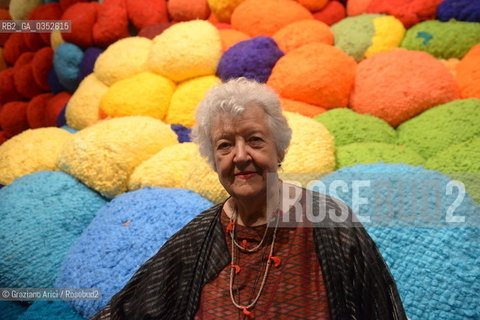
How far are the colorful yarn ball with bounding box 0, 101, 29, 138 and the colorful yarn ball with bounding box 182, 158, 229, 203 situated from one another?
1723 millimetres

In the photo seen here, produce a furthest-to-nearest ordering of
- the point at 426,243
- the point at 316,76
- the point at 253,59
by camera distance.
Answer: the point at 253,59 < the point at 316,76 < the point at 426,243

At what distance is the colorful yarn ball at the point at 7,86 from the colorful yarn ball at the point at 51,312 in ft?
6.10

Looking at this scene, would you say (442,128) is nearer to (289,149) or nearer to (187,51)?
(289,149)

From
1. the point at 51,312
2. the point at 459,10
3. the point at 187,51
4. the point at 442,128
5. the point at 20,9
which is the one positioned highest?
the point at 20,9

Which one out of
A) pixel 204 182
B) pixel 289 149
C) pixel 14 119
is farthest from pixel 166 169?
pixel 14 119

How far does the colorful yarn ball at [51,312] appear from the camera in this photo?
1133mm

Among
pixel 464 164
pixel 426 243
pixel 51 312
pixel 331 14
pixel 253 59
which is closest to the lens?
pixel 426 243

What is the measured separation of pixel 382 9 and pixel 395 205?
3.88 ft

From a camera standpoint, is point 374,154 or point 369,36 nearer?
point 374,154

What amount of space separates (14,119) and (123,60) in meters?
→ 1.05

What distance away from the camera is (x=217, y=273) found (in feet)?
2.80

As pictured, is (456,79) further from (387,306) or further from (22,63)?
(22,63)

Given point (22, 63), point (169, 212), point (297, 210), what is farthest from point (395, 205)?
point (22, 63)

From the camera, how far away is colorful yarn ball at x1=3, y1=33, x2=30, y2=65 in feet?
8.52
